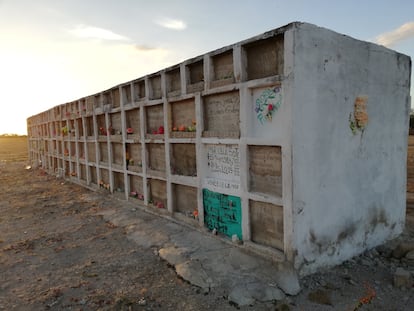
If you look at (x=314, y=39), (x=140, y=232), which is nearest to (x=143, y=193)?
(x=140, y=232)

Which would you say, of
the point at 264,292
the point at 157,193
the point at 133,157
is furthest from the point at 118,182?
the point at 264,292

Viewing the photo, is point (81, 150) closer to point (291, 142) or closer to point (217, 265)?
point (217, 265)

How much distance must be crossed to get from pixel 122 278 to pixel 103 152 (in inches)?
221

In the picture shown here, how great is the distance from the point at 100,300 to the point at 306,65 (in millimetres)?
3522

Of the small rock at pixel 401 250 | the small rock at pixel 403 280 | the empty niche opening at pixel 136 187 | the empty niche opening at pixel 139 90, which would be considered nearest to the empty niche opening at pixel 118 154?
the empty niche opening at pixel 136 187

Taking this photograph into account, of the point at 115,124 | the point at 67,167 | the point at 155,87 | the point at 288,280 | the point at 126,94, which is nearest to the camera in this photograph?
the point at 288,280

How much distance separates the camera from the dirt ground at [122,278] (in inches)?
126

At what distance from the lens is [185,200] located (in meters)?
5.65

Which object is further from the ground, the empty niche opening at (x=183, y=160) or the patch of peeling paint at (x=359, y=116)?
the patch of peeling paint at (x=359, y=116)

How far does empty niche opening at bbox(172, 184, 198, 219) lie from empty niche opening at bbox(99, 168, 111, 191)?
3280 millimetres

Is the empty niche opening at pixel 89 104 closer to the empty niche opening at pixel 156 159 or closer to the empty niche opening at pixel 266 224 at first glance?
the empty niche opening at pixel 156 159

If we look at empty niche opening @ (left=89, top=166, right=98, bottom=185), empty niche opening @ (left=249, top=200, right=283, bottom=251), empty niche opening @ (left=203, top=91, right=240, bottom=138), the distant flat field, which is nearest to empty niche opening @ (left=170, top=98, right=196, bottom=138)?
empty niche opening @ (left=203, top=91, right=240, bottom=138)

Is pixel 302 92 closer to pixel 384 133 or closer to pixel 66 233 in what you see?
pixel 384 133

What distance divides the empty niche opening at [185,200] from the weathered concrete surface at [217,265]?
0.98 feet
